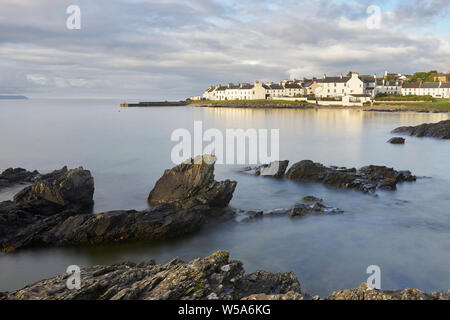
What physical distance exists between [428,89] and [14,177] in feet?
362

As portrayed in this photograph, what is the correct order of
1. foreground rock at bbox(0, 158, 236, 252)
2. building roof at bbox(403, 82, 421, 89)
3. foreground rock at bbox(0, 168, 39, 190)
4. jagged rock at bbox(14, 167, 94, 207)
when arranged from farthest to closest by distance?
building roof at bbox(403, 82, 421, 89)
foreground rock at bbox(0, 168, 39, 190)
jagged rock at bbox(14, 167, 94, 207)
foreground rock at bbox(0, 158, 236, 252)

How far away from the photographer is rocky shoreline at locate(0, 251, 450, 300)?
6125mm

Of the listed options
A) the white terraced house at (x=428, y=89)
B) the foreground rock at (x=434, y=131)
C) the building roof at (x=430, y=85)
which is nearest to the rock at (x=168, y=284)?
the foreground rock at (x=434, y=131)

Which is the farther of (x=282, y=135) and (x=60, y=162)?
(x=282, y=135)

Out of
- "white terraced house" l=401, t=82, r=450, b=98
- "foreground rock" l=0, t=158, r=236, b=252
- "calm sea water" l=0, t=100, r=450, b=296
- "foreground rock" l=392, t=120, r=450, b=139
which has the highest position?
"white terraced house" l=401, t=82, r=450, b=98

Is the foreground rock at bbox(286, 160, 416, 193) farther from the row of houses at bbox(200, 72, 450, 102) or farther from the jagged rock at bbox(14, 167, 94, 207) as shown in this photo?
the row of houses at bbox(200, 72, 450, 102)

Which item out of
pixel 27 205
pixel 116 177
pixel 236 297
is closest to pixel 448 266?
pixel 236 297

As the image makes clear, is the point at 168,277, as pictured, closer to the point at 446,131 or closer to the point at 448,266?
the point at 448,266

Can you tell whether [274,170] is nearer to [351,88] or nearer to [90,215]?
[90,215]

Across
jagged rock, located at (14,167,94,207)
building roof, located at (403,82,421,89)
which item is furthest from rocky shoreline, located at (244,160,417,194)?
building roof, located at (403,82,421,89)

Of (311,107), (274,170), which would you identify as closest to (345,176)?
(274,170)

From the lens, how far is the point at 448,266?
9930 millimetres

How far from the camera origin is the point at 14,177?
19.3 m

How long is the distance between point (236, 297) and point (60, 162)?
23.8 meters
